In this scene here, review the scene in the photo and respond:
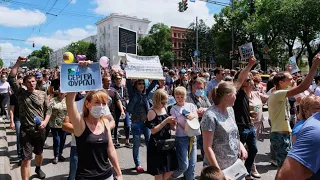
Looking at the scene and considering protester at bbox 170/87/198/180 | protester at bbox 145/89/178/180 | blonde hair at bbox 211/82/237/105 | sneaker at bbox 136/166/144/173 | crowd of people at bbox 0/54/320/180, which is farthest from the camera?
sneaker at bbox 136/166/144/173

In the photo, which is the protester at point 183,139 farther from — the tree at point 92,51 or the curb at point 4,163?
the tree at point 92,51

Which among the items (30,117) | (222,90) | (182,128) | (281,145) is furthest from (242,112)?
(30,117)

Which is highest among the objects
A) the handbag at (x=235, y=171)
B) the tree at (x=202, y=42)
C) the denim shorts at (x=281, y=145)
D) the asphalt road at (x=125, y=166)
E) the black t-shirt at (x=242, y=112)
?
the tree at (x=202, y=42)

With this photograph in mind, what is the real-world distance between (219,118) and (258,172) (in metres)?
3.09

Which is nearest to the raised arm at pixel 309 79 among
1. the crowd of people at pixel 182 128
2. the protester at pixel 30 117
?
the crowd of people at pixel 182 128

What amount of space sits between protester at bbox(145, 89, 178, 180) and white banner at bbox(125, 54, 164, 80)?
65.3 inches

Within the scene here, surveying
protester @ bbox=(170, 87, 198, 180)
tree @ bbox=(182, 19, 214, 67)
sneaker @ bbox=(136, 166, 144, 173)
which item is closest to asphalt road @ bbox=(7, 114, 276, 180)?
sneaker @ bbox=(136, 166, 144, 173)

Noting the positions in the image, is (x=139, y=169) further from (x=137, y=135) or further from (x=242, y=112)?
(x=242, y=112)

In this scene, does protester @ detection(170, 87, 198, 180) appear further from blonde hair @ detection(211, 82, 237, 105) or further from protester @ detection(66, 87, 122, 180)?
protester @ detection(66, 87, 122, 180)

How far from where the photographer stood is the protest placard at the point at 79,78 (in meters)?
3.01

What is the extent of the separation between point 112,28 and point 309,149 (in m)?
118

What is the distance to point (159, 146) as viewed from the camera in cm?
423

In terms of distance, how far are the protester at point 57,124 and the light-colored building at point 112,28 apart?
104579mm

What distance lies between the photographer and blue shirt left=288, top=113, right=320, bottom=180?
5.83ft
